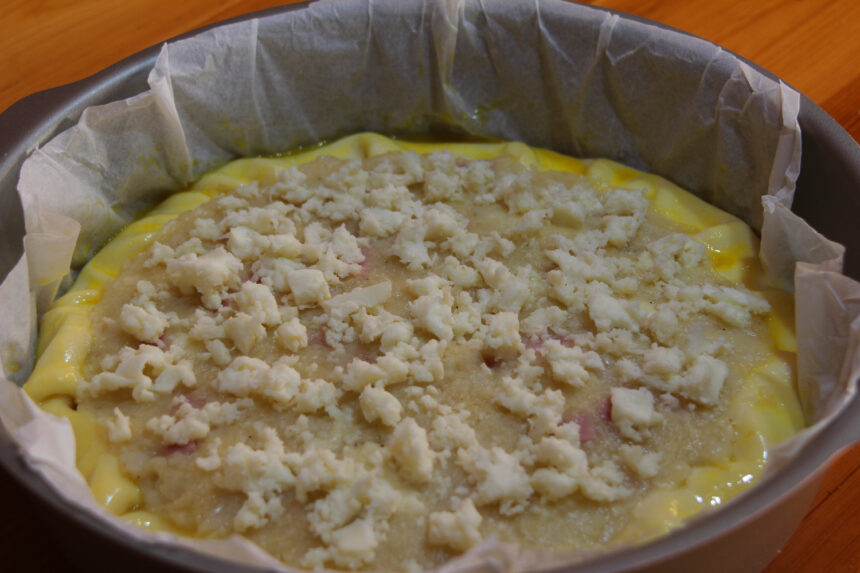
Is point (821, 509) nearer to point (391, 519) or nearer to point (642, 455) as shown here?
point (642, 455)

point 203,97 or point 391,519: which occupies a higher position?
point 203,97

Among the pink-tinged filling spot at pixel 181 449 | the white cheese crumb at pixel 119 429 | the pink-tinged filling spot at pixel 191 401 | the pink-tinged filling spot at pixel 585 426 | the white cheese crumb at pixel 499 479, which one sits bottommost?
the pink-tinged filling spot at pixel 585 426

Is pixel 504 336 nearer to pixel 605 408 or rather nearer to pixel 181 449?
pixel 605 408

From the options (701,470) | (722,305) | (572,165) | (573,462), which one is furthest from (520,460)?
(572,165)

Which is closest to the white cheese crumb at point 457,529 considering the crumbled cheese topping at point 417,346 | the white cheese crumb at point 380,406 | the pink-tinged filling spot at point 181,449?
the crumbled cheese topping at point 417,346

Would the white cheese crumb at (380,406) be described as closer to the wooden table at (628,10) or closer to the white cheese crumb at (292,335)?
the white cheese crumb at (292,335)
